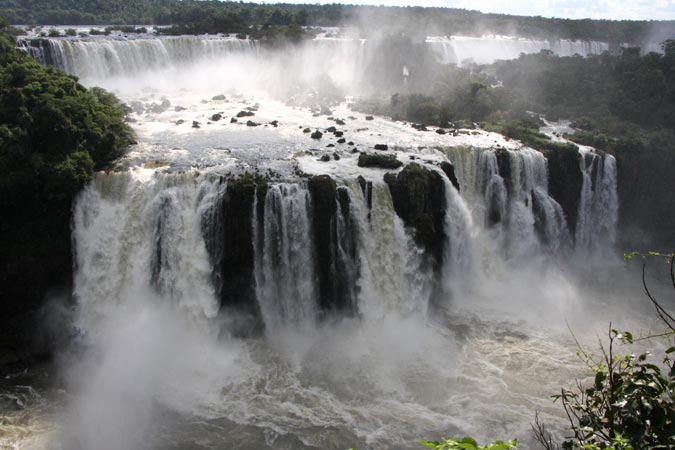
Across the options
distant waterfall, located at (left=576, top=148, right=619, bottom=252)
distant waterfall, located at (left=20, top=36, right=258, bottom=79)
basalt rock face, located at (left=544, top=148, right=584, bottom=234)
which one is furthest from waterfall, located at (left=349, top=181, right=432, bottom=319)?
distant waterfall, located at (left=20, top=36, right=258, bottom=79)

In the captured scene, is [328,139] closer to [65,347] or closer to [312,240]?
[312,240]

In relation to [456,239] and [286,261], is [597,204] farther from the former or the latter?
[286,261]

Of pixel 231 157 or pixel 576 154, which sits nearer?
pixel 231 157

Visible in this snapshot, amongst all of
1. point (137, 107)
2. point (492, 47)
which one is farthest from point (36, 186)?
point (492, 47)

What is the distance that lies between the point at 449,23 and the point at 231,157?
4810 cm

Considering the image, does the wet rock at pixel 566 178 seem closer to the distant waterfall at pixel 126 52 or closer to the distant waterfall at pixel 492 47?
the distant waterfall at pixel 126 52

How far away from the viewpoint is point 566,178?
2488 centimetres

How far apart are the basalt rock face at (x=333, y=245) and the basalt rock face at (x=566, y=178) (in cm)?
1095

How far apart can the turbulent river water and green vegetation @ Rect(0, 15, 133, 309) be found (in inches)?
26.3

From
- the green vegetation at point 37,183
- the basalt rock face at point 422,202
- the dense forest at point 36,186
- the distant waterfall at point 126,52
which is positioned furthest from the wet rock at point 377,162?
the distant waterfall at point 126,52

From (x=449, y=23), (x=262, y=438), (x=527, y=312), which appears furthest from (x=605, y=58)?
(x=262, y=438)

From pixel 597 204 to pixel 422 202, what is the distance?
11.0m

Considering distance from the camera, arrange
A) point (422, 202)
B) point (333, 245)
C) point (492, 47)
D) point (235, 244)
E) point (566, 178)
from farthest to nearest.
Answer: point (492, 47) → point (566, 178) → point (422, 202) → point (333, 245) → point (235, 244)

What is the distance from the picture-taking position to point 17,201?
1778 cm
